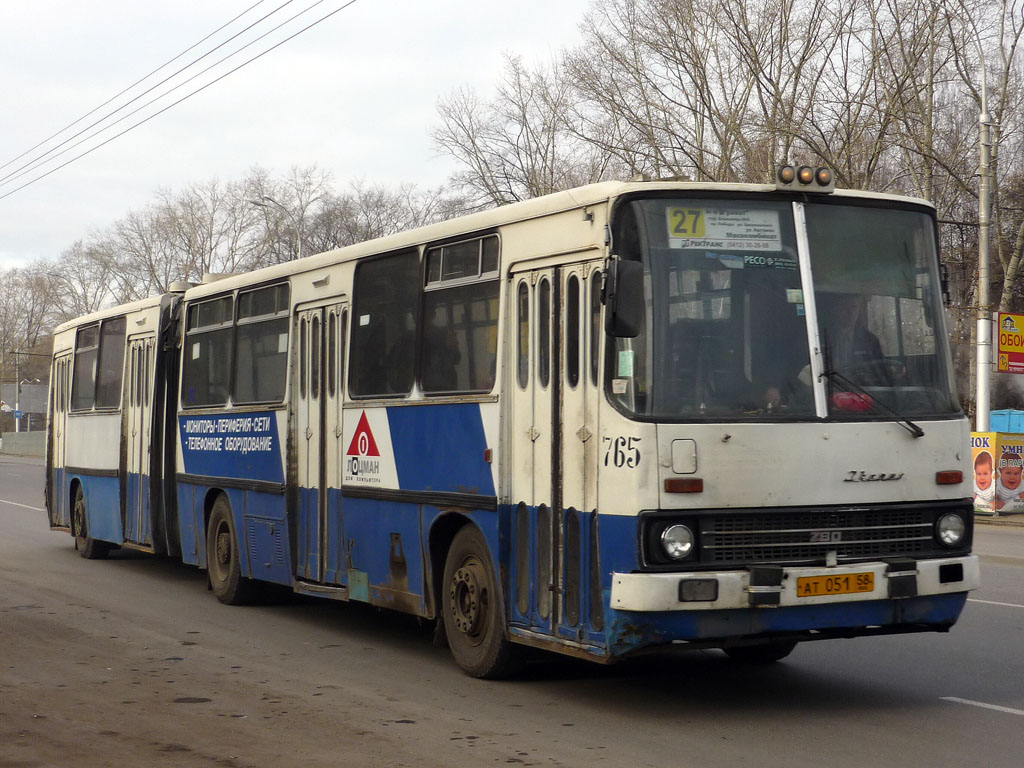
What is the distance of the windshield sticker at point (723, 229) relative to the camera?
756 centimetres

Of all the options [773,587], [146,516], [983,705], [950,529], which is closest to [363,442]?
[773,587]

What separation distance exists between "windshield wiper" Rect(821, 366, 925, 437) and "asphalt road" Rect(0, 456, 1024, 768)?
1571 millimetres

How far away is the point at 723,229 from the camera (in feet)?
25.0

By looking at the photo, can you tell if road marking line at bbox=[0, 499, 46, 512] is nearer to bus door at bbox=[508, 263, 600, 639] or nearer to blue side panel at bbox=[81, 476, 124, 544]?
blue side panel at bbox=[81, 476, 124, 544]

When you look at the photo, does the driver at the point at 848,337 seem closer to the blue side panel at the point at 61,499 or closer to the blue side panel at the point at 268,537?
the blue side panel at the point at 268,537

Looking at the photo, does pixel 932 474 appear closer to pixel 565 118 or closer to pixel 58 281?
pixel 565 118

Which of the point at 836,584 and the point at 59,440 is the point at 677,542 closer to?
the point at 836,584

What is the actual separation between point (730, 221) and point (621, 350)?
3.18ft

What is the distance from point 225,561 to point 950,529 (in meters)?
7.59

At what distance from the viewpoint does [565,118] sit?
1763 inches

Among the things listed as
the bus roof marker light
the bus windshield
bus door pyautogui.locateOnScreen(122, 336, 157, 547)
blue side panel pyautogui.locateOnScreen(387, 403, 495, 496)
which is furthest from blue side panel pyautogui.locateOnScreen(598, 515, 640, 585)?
bus door pyautogui.locateOnScreen(122, 336, 157, 547)

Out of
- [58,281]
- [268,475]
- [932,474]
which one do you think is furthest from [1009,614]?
[58,281]

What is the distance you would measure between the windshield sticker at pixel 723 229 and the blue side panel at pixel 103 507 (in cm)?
1039

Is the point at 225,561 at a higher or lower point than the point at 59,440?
lower
